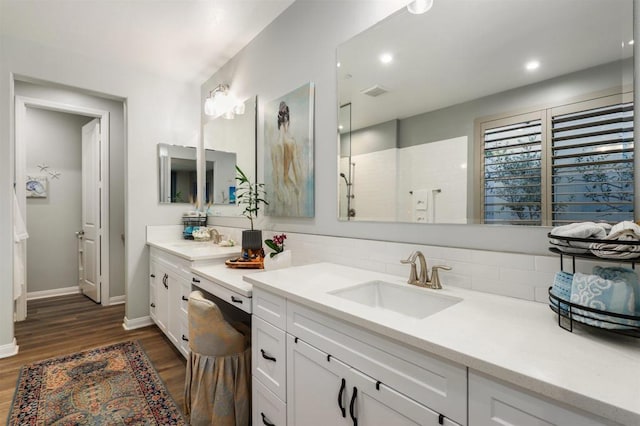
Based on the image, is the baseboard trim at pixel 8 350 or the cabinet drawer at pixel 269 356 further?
the baseboard trim at pixel 8 350

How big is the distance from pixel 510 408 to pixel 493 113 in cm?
107

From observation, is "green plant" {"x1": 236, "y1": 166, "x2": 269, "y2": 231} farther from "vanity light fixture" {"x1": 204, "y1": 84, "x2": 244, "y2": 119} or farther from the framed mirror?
the framed mirror

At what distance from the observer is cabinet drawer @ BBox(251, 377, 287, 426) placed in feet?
4.48

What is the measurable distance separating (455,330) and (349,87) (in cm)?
145

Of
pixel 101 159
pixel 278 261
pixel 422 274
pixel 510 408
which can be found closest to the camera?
pixel 510 408

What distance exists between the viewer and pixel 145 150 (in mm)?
3289

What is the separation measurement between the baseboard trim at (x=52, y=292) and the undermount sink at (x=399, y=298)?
475 centimetres

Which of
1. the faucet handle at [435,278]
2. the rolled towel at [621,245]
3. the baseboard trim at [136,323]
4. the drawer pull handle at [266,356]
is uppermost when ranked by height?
the rolled towel at [621,245]

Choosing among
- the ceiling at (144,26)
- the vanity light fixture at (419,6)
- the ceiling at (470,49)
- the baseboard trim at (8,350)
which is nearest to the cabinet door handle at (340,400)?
the ceiling at (470,49)

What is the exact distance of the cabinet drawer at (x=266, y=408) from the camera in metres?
1.37

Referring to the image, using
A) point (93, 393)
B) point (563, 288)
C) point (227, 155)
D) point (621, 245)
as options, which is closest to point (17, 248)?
point (93, 393)

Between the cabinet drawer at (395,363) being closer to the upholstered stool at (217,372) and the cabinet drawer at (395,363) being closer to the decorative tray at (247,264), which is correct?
the upholstered stool at (217,372)

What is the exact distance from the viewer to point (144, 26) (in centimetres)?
252

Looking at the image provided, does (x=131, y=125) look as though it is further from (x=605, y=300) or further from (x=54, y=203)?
(x=605, y=300)
